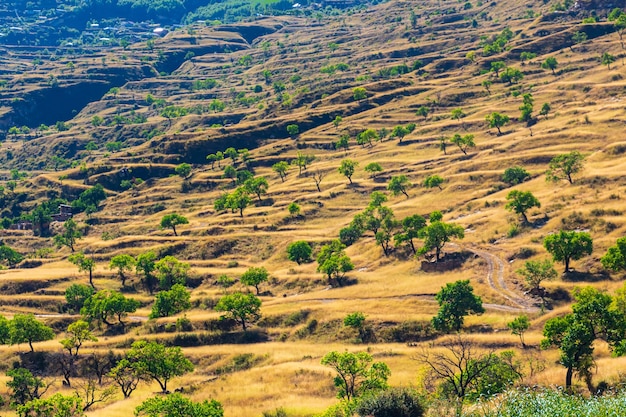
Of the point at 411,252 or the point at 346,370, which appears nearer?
the point at 346,370

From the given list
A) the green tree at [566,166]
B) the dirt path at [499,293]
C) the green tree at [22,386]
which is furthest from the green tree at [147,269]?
the green tree at [566,166]

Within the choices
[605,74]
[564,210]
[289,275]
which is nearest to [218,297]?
[289,275]

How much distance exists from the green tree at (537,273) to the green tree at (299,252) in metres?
47.2

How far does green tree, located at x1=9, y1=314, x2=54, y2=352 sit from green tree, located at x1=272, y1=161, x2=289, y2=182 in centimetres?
9576

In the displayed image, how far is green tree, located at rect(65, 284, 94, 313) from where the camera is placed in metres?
104

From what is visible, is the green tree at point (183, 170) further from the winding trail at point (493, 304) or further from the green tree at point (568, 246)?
the green tree at point (568, 246)

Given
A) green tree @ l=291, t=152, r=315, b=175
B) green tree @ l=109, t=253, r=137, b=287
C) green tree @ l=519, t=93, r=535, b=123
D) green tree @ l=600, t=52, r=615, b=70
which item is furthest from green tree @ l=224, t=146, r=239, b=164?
green tree @ l=600, t=52, r=615, b=70

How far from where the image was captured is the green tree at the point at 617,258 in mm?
71125

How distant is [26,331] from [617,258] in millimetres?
86266

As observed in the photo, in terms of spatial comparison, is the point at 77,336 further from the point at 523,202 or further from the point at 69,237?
the point at 523,202

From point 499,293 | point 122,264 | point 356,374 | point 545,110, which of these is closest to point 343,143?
point 545,110

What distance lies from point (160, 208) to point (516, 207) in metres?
110

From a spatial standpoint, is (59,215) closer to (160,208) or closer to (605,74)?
(160,208)

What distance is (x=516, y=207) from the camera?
318ft
